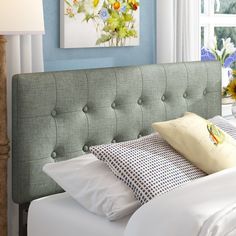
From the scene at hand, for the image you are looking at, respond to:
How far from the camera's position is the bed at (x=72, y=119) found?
107 inches

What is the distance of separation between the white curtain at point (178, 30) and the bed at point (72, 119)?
303 mm

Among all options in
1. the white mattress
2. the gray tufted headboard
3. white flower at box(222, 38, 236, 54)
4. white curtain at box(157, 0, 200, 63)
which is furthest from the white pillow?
white flower at box(222, 38, 236, 54)

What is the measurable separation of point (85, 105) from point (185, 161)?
544 millimetres

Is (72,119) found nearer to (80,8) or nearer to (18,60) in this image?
(18,60)

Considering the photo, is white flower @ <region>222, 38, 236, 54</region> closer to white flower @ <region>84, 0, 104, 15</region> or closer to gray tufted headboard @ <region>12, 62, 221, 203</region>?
gray tufted headboard @ <region>12, 62, 221, 203</region>

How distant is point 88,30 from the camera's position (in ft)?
10.7

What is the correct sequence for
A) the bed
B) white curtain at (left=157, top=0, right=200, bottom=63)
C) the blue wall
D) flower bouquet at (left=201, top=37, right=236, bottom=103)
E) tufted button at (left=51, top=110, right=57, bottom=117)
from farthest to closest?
flower bouquet at (left=201, top=37, right=236, bottom=103) < white curtain at (left=157, top=0, right=200, bottom=63) < the blue wall < tufted button at (left=51, top=110, right=57, bottom=117) < the bed

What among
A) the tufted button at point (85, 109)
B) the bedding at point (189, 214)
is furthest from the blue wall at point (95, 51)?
the bedding at point (189, 214)

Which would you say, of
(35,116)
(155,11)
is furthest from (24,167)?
(155,11)

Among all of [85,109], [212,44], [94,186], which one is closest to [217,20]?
[212,44]

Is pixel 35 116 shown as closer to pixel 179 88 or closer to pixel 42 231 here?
pixel 42 231

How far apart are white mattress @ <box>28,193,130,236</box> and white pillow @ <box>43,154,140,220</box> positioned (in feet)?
0.11

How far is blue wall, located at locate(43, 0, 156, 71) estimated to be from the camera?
3127mm

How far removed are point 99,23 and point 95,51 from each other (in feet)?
0.48
